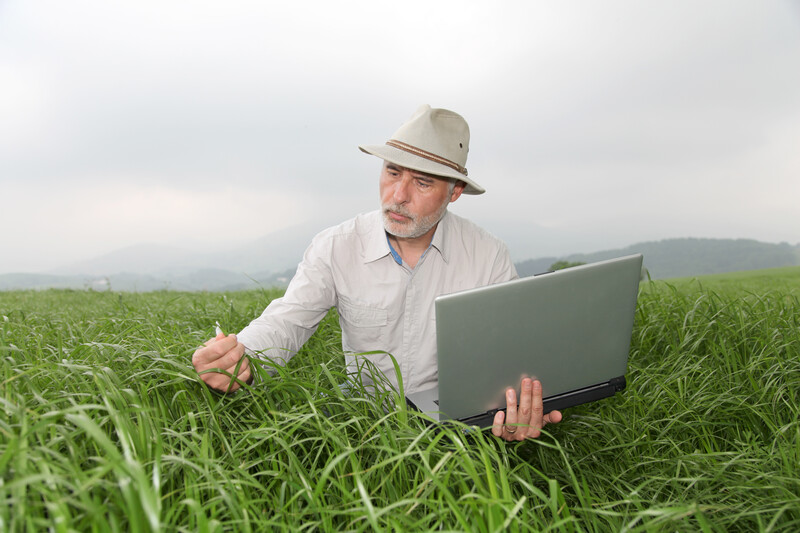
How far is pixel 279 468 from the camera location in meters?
1.45

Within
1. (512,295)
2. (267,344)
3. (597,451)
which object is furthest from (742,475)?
(267,344)

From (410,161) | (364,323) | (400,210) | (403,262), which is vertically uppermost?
(410,161)

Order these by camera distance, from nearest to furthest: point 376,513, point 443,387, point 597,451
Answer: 1. point 376,513
2. point 443,387
3. point 597,451

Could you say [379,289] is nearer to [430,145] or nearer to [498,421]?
[430,145]

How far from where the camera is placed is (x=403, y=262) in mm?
2482

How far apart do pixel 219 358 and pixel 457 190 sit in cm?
142

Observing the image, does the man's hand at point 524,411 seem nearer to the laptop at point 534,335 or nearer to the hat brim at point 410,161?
the laptop at point 534,335

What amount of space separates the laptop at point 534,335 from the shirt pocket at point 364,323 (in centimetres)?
81

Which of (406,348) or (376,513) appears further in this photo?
(406,348)

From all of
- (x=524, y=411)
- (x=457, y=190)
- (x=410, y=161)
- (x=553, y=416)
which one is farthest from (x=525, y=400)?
(x=457, y=190)

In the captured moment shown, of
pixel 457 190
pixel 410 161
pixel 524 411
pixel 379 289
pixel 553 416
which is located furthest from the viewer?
pixel 457 190

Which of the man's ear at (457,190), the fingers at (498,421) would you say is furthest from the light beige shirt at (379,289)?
the fingers at (498,421)

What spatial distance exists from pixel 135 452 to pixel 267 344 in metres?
0.89

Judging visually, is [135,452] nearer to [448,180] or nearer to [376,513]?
[376,513]
